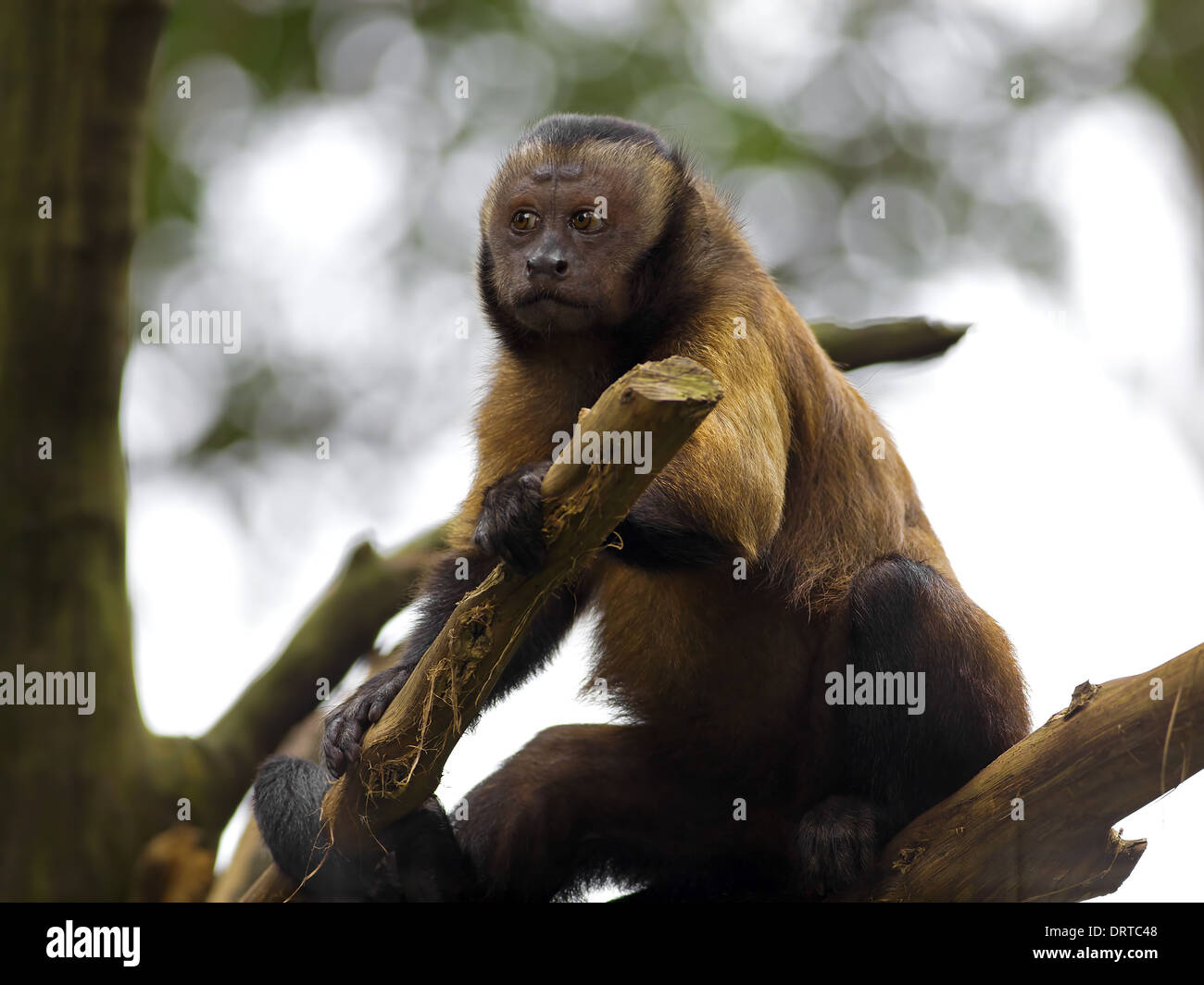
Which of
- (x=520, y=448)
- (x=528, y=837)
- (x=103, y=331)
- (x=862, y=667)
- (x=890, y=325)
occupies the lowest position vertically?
(x=528, y=837)

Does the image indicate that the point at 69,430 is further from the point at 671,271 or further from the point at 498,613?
the point at 671,271

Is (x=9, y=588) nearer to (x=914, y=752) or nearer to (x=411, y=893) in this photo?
(x=411, y=893)

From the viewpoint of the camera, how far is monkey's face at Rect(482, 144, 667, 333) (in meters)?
7.23

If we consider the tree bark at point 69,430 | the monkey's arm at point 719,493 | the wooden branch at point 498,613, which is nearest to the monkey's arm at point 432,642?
the wooden branch at point 498,613

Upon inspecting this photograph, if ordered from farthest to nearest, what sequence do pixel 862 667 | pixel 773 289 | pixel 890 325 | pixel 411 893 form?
pixel 890 325 < pixel 773 289 < pixel 411 893 < pixel 862 667

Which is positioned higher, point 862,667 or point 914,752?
point 862,667

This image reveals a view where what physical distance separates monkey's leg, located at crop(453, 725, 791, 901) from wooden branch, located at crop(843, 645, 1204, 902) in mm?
1227

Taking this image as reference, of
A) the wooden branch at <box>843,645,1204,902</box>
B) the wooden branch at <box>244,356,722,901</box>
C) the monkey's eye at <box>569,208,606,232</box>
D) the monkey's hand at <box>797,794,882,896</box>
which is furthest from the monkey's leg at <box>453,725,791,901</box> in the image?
the monkey's eye at <box>569,208,606,232</box>

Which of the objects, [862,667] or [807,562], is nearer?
[862,667]

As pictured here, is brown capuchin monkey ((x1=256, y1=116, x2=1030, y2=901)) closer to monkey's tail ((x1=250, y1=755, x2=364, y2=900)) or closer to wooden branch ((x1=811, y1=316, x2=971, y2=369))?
monkey's tail ((x1=250, y1=755, x2=364, y2=900))

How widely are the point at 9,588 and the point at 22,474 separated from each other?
0.78 meters

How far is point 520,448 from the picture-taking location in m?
7.79
